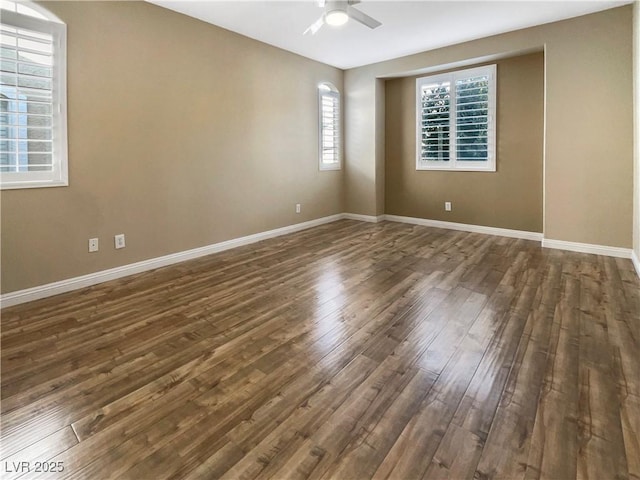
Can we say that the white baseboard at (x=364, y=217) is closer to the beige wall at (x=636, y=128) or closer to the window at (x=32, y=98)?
the beige wall at (x=636, y=128)

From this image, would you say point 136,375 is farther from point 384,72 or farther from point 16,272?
point 384,72

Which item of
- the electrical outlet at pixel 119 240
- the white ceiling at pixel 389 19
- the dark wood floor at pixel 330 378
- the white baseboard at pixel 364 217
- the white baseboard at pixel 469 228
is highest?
the white ceiling at pixel 389 19

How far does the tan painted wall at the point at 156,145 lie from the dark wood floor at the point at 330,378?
55cm

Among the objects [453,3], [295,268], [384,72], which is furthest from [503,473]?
[384,72]

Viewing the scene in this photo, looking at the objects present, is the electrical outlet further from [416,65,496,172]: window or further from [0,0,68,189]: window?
[416,65,496,172]: window

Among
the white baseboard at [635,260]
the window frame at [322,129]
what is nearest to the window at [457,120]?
the window frame at [322,129]

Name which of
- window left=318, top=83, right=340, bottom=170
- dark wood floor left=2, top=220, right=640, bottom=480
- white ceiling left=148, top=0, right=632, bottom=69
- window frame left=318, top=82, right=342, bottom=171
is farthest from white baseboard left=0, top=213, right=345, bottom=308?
white ceiling left=148, top=0, right=632, bottom=69

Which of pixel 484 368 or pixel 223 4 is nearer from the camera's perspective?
pixel 484 368

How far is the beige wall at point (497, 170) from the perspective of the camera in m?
4.85

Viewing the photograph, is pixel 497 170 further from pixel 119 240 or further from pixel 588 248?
pixel 119 240

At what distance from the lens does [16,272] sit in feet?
9.55

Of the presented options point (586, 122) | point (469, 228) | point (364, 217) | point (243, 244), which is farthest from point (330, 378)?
point (364, 217)

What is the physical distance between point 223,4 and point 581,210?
14.7ft

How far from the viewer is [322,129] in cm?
598
